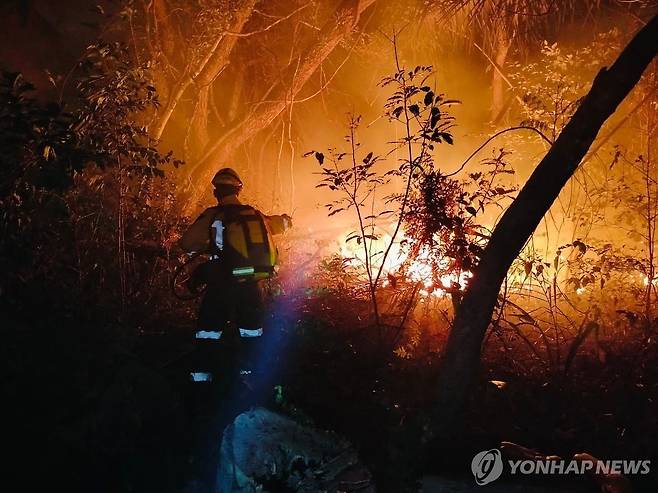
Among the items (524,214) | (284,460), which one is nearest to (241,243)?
Result: (284,460)

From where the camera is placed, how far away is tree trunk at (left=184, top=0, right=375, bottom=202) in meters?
8.45

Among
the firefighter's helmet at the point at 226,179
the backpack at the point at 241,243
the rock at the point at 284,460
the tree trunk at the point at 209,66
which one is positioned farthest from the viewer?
the tree trunk at the point at 209,66

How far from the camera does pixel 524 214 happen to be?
359cm

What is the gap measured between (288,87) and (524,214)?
618cm

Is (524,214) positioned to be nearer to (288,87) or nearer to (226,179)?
(226,179)

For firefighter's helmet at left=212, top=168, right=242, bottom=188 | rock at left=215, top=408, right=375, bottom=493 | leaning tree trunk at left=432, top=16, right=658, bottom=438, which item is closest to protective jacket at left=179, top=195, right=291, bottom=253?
firefighter's helmet at left=212, top=168, right=242, bottom=188

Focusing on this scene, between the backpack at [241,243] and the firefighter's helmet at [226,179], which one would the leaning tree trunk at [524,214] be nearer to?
the backpack at [241,243]

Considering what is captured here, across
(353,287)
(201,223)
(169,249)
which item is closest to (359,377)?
(201,223)

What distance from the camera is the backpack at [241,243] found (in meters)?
4.72

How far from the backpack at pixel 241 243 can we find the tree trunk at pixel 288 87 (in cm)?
433

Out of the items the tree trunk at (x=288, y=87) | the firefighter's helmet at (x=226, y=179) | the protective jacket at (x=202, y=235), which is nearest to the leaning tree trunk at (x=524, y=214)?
the protective jacket at (x=202, y=235)

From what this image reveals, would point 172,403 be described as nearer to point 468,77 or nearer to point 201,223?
point 201,223

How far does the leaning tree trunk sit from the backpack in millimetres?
1802

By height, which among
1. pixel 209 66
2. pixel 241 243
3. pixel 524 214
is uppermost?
pixel 209 66
